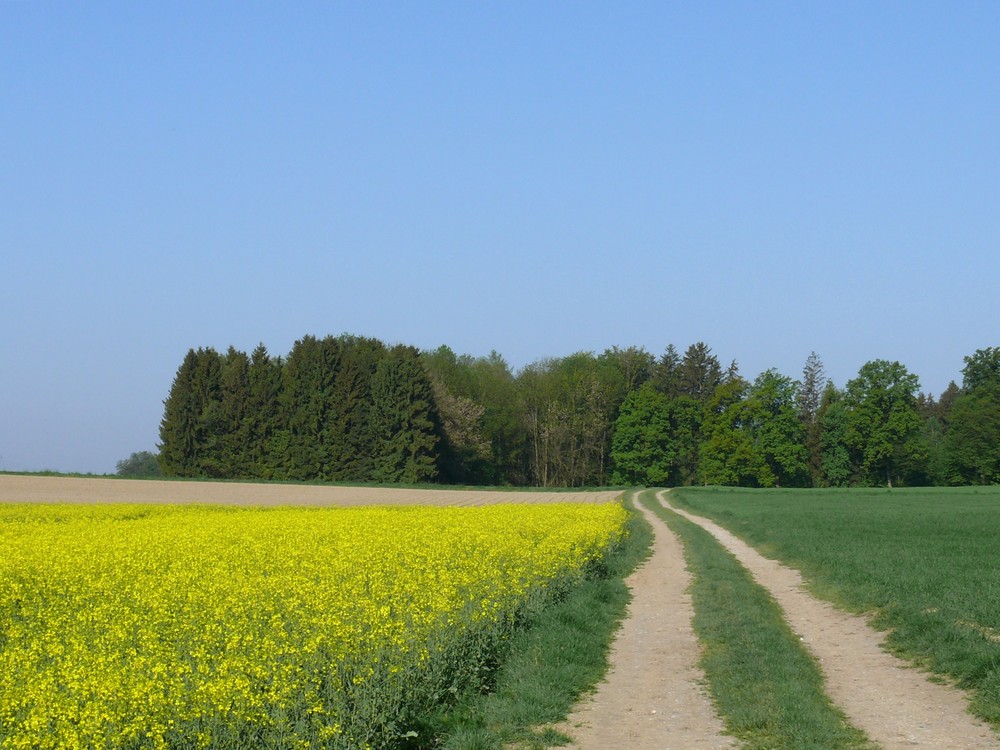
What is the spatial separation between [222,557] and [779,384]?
9175cm

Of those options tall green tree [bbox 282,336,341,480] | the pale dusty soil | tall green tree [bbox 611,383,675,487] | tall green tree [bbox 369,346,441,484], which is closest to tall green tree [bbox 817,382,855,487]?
tall green tree [bbox 611,383,675,487]

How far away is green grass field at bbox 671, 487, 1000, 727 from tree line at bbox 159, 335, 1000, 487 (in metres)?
50.3

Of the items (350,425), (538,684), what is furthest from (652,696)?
(350,425)

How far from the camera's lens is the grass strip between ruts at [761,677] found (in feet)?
26.5

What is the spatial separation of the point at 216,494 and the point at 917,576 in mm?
47501

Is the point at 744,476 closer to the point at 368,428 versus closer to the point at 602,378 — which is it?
the point at 602,378

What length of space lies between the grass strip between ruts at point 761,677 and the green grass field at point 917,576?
4.15 ft

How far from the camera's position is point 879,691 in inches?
388

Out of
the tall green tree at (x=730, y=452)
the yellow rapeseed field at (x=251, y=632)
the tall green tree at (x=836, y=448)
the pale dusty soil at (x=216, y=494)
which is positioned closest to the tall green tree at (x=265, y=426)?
the pale dusty soil at (x=216, y=494)

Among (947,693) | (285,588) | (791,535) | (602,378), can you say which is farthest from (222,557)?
(602,378)

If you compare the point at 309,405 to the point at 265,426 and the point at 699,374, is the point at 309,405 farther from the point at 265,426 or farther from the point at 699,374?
the point at 699,374

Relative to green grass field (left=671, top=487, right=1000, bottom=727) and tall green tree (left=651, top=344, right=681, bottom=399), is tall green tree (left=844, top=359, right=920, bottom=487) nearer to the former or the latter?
tall green tree (left=651, top=344, right=681, bottom=399)

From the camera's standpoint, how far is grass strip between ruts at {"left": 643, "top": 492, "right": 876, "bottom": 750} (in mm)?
8086

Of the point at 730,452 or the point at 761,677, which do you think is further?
the point at 730,452
